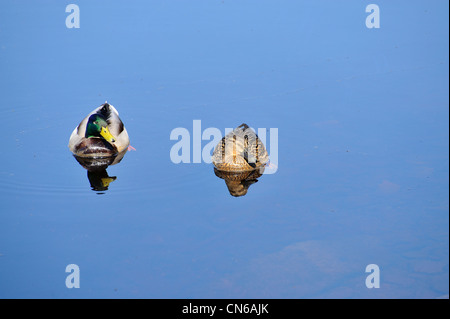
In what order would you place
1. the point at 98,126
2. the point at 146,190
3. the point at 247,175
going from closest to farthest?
the point at 146,190, the point at 247,175, the point at 98,126

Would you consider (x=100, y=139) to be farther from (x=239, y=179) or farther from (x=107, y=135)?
(x=239, y=179)

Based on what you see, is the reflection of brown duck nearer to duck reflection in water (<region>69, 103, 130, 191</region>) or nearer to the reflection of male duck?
the reflection of male duck

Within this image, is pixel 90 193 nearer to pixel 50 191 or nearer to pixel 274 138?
pixel 50 191

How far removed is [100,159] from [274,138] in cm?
264

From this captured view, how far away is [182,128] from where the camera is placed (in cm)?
1277

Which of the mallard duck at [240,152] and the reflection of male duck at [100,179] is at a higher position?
the mallard duck at [240,152]

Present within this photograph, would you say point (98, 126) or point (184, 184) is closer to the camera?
point (184, 184)

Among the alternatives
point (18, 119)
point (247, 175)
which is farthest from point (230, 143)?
point (18, 119)

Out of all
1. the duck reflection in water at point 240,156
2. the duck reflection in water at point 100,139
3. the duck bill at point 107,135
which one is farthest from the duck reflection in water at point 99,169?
the duck reflection in water at point 240,156

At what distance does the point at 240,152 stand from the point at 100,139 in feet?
7.49

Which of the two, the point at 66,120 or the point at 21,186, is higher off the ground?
the point at 66,120

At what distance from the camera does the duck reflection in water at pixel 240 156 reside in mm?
11852

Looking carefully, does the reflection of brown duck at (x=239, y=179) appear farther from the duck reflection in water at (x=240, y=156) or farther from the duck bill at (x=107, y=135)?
the duck bill at (x=107, y=135)

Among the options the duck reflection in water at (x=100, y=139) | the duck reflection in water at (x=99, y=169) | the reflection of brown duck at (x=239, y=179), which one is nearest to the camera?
the reflection of brown duck at (x=239, y=179)
